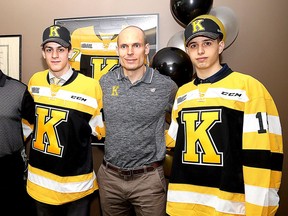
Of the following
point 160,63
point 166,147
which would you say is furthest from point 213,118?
point 160,63

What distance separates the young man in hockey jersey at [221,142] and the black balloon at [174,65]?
0.95ft

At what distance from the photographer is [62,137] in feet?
5.48

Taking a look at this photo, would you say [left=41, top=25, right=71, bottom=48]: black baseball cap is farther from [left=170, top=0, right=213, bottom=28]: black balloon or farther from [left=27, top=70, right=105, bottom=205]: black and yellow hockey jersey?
[left=170, top=0, right=213, bottom=28]: black balloon

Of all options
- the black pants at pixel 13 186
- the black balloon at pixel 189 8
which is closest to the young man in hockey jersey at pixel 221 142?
the black balloon at pixel 189 8

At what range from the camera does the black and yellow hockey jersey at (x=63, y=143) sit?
1.67 m

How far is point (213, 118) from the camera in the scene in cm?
140

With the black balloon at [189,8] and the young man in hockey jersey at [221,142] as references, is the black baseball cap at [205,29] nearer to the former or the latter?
the young man in hockey jersey at [221,142]

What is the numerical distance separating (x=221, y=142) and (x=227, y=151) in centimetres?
6

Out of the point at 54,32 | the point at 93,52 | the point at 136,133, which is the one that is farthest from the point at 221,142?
the point at 93,52

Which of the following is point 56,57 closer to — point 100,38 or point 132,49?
point 132,49

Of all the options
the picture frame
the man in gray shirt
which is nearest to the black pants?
the man in gray shirt

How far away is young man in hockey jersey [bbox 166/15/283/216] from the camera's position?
50.6 inches

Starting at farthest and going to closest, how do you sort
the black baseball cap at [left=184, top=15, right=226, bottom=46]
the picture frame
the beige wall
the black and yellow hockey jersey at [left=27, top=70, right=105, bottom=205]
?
1. the picture frame
2. the beige wall
3. the black and yellow hockey jersey at [left=27, top=70, right=105, bottom=205]
4. the black baseball cap at [left=184, top=15, right=226, bottom=46]

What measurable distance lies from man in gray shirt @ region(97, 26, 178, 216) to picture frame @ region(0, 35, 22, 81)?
140 cm
